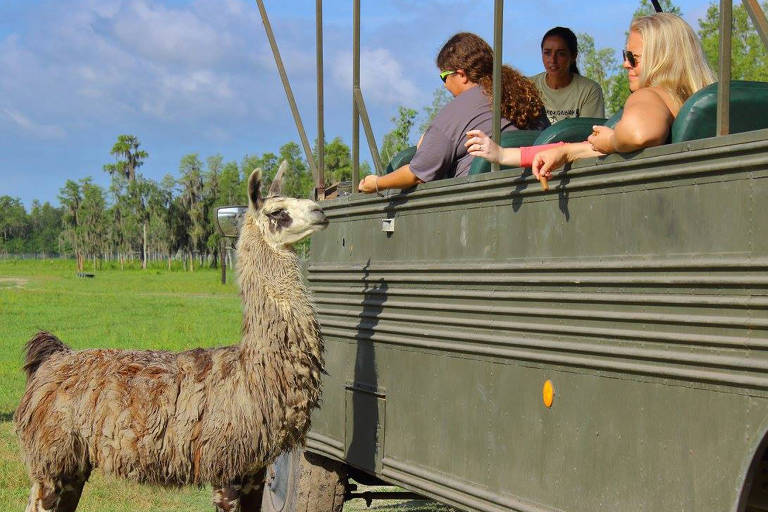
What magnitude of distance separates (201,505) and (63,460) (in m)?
2.76

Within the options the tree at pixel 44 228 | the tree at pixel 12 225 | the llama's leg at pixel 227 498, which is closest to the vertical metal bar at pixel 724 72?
the llama's leg at pixel 227 498

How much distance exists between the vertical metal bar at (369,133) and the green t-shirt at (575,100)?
1.11 metres

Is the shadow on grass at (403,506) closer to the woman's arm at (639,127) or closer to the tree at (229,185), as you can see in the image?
the woman's arm at (639,127)

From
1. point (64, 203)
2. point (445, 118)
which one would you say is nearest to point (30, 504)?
point (445, 118)

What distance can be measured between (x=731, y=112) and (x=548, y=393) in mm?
1335

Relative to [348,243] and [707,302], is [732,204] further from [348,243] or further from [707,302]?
[348,243]

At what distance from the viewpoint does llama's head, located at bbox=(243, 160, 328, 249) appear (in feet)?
18.8

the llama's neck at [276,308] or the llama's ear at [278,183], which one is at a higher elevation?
the llama's ear at [278,183]

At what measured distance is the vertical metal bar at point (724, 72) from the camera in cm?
334

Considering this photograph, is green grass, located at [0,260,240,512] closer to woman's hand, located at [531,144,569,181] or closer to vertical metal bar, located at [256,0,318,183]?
vertical metal bar, located at [256,0,318,183]

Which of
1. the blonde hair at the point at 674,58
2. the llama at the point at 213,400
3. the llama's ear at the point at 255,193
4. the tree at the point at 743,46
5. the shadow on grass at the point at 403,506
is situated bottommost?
the shadow on grass at the point at 403,506

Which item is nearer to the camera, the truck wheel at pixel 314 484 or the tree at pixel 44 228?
the truck wheel at pixel 314 484

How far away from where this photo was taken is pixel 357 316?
6.14 meters

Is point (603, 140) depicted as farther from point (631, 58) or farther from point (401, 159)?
point (401, 159)
